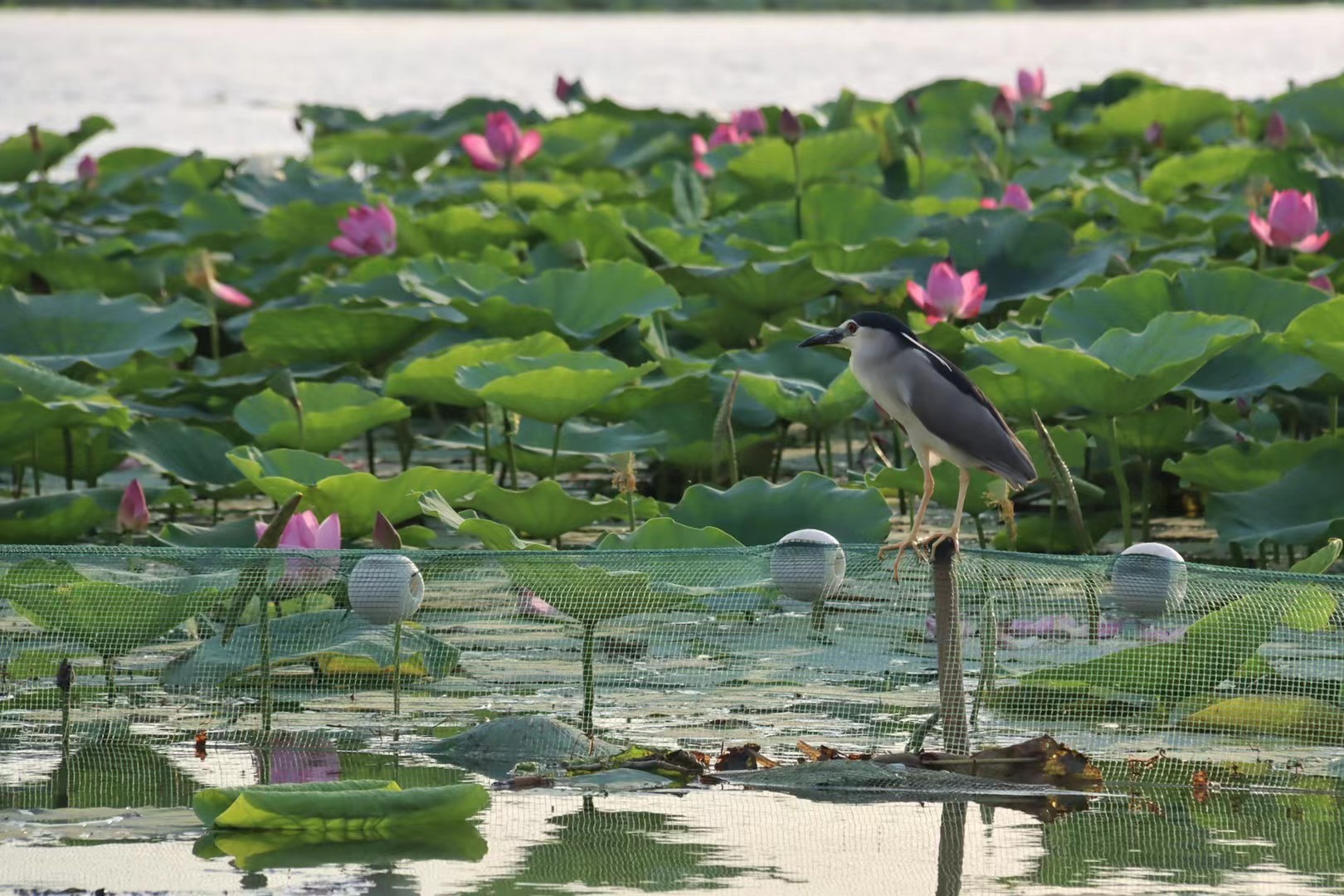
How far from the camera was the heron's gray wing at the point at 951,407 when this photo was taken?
2.95m

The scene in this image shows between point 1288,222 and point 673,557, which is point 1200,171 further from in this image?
point 673,557

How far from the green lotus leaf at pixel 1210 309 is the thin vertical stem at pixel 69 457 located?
7.00 ft

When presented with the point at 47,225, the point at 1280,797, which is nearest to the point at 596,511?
the point at 1280,797

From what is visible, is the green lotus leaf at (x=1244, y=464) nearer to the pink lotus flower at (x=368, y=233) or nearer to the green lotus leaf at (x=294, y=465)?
the green lotus leaf at (x=294, y=465)

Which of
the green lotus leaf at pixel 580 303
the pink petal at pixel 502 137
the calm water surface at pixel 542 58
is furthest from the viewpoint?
the calm water surface at pixel 542 58

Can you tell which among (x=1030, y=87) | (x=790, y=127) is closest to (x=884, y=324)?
(x=790, y=127)

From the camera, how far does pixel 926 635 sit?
3178mm

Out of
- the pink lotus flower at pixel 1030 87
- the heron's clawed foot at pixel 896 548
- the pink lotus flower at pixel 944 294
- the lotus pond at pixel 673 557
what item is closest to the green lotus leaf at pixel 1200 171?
the lotus pond at pixel 673 557

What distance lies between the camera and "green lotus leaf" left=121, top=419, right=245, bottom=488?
14.8 ft

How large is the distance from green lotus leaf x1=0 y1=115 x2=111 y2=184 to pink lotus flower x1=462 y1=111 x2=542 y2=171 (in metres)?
2.48

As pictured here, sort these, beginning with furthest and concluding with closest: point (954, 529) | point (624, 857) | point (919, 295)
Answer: point (919, 295) < point (954, 529) < point (624, 857)

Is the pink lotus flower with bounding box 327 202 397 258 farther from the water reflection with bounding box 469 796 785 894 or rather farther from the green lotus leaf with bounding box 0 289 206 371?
the water reflection with bounding box 469 796 785 894

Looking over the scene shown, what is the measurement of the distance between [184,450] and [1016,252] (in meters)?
2.39

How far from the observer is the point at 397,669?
3.14 m
